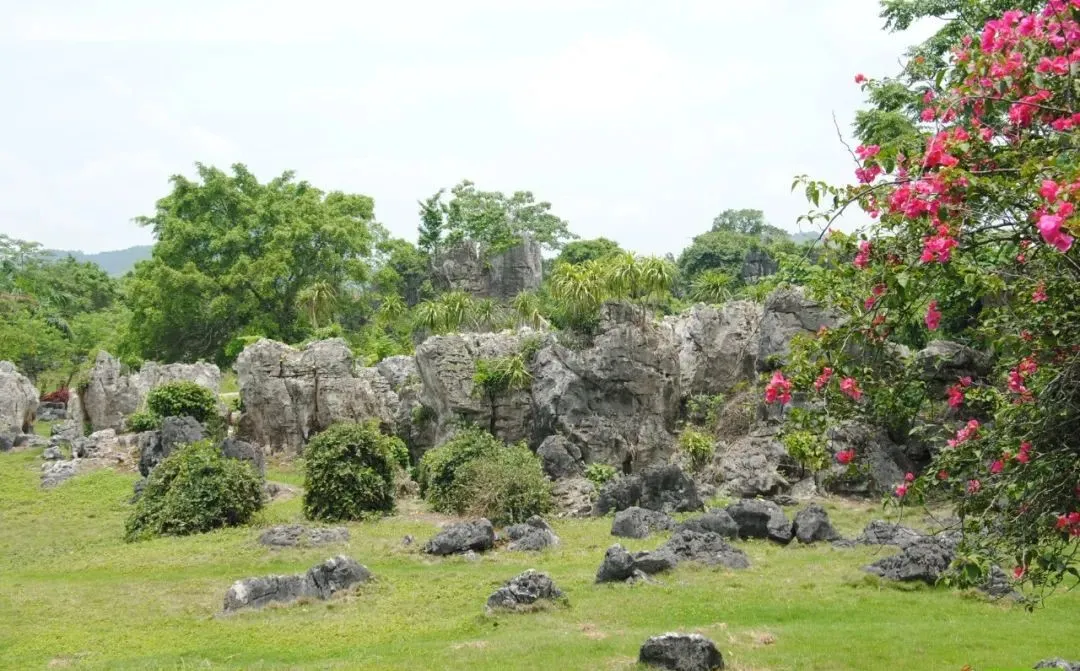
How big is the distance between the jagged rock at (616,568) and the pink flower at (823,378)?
983 centimetres

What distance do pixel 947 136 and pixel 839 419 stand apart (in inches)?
95.7

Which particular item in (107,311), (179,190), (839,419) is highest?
(179,190)

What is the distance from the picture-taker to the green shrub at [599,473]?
91.9ft

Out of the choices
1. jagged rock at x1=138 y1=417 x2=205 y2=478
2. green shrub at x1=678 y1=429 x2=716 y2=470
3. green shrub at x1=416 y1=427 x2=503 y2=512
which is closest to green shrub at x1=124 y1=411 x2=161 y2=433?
jagged rock at x1=138 y1=417 x2=205 y2=478

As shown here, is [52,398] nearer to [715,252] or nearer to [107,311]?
[107,311]

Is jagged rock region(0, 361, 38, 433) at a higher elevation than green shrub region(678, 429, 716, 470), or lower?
higher

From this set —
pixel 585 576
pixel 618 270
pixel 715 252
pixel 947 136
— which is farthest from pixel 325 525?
pixel 715 252

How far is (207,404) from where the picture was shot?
34.9m

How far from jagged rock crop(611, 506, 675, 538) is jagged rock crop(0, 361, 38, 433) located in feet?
97.7

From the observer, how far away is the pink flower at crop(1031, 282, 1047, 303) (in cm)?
607

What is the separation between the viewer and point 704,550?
17922mm

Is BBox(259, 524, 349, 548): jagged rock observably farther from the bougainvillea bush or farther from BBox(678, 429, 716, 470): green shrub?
the bougainvillea bush

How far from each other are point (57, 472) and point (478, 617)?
75.2ft

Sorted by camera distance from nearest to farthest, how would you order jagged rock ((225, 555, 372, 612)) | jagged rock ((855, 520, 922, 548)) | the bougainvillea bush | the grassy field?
the bougainvillea bush, the grassy field, jagged rock ((225, 555, 372, 612)), jagged rock ((855, 520, 922, 548))
